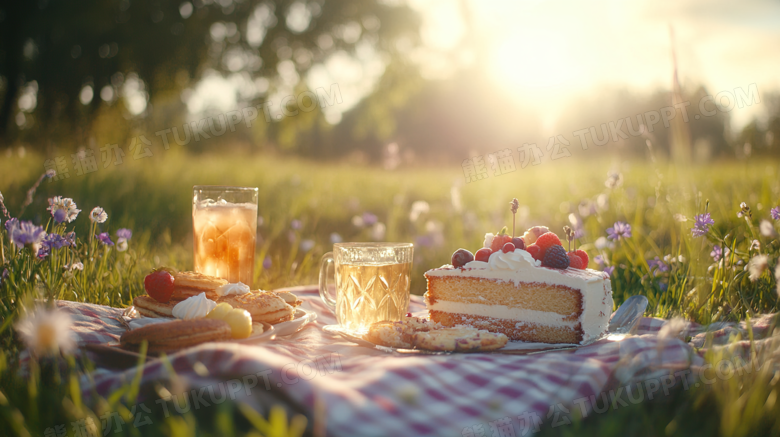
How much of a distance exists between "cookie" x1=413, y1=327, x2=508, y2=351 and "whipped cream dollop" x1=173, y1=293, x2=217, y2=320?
1090 mm

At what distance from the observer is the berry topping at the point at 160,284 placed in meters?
2.74

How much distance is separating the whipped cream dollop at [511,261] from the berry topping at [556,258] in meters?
0.07

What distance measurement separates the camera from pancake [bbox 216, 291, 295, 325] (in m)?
2.66

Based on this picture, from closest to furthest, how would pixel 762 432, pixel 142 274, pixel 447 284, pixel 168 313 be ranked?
pixel 762 432 → pixel 168 313 → pixel 447 284 → pixel 142 274

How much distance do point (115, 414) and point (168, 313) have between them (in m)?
1.10

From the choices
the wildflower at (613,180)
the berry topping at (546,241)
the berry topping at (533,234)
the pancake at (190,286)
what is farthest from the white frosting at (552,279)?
the pancake at (190,286)

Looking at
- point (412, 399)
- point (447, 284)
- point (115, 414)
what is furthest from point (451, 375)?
point (447, 284)

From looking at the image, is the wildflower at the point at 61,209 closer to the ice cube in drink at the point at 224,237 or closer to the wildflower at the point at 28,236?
the wildflower at the point at 28,236

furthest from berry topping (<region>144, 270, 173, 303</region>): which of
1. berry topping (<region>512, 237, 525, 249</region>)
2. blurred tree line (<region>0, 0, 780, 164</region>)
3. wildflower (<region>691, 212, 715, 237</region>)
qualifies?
blurred tree line (<region>0, 0, 780, 164</region>)

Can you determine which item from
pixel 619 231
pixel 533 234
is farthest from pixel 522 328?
pixel 619 231

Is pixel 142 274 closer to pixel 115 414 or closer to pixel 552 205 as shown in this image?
pixel 115 414

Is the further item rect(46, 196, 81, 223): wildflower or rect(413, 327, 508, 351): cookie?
rect(46, 196, 81, 223): wildflower

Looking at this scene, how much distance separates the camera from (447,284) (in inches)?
136

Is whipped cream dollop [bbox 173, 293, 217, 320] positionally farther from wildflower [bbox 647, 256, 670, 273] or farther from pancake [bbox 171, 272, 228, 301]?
wildflower [bbox 647, 256, 670, 273]
